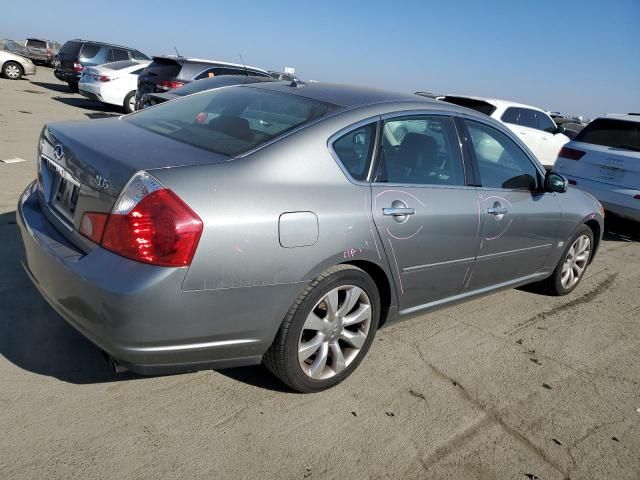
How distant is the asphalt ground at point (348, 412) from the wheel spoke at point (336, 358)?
15 centimetres

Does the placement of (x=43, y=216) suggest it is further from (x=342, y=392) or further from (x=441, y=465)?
(x=441, y=465)

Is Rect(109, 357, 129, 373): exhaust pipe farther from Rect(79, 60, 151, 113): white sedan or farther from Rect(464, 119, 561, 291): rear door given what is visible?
Rect(79, 60, 151, 113): white sedan

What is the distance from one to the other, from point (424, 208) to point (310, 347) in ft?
3.40

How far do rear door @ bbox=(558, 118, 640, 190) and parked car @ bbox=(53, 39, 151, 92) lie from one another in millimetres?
14054

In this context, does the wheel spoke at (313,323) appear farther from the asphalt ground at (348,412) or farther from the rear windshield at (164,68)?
the rear windshield at (164,68)

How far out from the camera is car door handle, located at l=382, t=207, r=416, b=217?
293 cm

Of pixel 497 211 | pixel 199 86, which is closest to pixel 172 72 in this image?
pixel 199 86

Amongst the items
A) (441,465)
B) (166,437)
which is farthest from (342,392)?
(166,437)

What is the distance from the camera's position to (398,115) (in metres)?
3.21

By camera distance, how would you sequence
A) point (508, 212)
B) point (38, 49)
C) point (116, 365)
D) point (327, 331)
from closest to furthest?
point (116, 365)
point (327, 331)
point (508, 212)
point (38, 49)

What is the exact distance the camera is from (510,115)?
11.6 meters

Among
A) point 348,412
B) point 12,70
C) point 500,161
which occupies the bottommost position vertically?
point 12,70

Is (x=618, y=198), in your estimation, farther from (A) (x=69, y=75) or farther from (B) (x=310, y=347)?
(A) (x=69, y=75)

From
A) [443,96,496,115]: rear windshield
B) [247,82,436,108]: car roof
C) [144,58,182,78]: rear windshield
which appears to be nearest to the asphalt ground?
[247,82,436,108]: car roof
